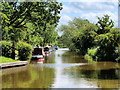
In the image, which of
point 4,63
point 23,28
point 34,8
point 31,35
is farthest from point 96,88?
point 31,35

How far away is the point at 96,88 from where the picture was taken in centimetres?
1102

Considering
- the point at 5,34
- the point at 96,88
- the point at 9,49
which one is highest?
the point at 5,34

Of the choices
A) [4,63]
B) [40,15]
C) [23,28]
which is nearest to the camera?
[4,63]

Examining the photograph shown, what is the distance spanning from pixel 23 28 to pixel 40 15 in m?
3.40

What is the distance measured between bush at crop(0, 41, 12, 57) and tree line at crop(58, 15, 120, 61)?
A: 1276 cm

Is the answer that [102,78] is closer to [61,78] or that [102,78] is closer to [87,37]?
[61,78]

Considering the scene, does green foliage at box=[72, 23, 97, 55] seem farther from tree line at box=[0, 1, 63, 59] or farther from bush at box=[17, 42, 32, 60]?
bush at box=[17, 42, 32, 60]

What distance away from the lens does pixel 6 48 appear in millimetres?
26359

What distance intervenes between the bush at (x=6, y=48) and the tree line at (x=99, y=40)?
12.8 metres

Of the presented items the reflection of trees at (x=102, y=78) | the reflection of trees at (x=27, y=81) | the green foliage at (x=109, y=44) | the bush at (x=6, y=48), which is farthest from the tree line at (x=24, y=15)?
the reflection of trees at (x=102, y=78)

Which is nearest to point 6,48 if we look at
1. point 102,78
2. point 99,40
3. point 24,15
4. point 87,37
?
point 24,15

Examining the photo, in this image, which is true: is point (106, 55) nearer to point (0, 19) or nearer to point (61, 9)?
point (61, 9)

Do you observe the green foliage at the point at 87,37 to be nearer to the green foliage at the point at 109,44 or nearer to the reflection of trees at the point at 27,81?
the green foliage at the point at 109,44

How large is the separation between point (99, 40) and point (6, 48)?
521 inches
